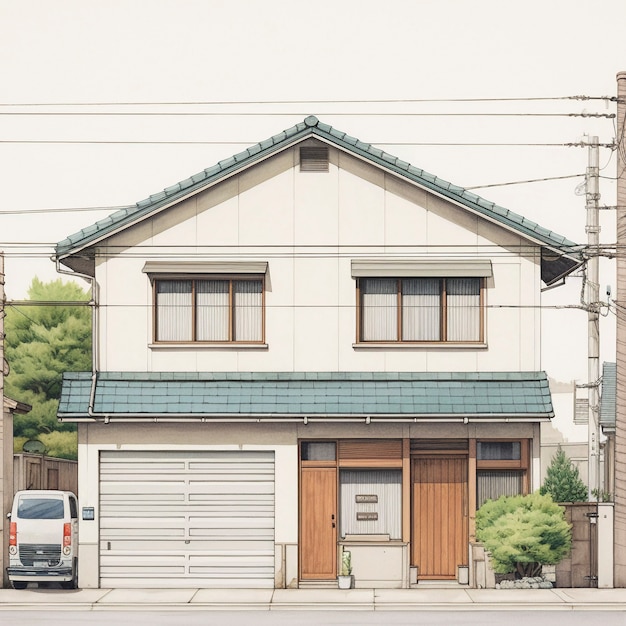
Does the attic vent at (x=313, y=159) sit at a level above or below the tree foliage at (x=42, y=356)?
above

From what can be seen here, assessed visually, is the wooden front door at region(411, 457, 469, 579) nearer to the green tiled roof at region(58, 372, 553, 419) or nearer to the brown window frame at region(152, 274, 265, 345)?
the green tiled roof at region(58, 372, 553, 419)

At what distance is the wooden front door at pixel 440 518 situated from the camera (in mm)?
29859

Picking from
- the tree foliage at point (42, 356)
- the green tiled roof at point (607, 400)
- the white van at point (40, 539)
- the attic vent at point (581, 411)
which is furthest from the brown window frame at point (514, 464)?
the tree foliage at point (42, 356)

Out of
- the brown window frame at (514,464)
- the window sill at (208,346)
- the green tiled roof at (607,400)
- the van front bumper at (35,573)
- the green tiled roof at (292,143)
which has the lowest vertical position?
the van front bumper at (35,573)

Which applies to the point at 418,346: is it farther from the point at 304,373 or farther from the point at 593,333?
the point at 593,333

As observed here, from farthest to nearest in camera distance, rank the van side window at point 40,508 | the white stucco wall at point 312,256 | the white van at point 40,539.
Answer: the white stucco wall at point 312,256 → the van side window at point 40,508 → the white van at point 40,539

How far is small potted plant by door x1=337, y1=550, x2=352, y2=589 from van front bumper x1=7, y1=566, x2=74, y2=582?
6.40 m

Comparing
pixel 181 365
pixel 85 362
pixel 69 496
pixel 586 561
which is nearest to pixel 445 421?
pixel 586 561

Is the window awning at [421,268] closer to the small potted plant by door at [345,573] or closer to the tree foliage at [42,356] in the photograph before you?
the small potted plant by door at [345,573]

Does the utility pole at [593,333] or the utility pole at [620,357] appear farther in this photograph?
the utility pole at [593,333]

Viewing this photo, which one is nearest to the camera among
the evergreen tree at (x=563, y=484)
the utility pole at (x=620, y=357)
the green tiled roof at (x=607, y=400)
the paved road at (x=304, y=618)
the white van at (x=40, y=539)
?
the paved road at (x=304, y=618)

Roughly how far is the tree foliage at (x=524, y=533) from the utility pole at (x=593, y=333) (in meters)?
11.4

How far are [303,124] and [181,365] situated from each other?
21.6 feet

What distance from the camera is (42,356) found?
60656mm
